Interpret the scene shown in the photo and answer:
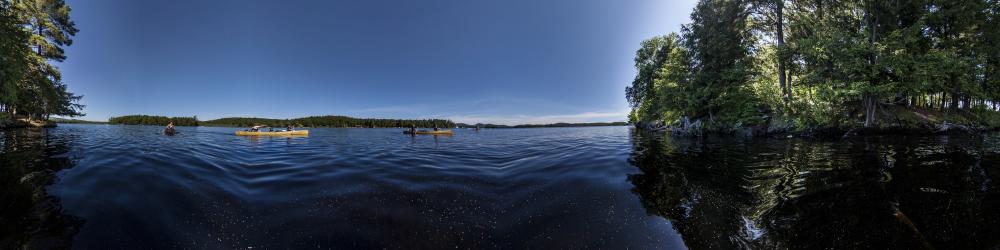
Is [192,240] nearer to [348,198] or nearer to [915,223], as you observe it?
[348,198]

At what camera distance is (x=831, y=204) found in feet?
16.2

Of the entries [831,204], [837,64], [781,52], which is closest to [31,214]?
[831,204]

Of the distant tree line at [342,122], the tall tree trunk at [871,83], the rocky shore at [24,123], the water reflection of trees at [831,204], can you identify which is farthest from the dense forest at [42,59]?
the distant tree line at [342,122]

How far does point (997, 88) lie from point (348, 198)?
1677 inches

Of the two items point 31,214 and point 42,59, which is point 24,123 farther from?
point 31,214

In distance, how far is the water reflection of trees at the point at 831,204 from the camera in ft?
11.9

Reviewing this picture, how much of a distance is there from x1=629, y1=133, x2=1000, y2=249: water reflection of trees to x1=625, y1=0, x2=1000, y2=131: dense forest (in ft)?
47.0

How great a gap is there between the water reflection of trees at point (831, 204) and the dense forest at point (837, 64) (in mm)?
14321

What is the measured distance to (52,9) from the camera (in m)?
32.0

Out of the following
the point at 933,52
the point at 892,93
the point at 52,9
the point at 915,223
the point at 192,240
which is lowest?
the point at 192,240

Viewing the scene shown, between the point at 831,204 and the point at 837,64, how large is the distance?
22.6 metres

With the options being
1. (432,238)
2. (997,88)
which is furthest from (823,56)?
(432,238)

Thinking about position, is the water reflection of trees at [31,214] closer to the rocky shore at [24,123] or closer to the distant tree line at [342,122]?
the rocky shore at [24,123]

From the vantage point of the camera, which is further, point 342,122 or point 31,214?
point 342,122
